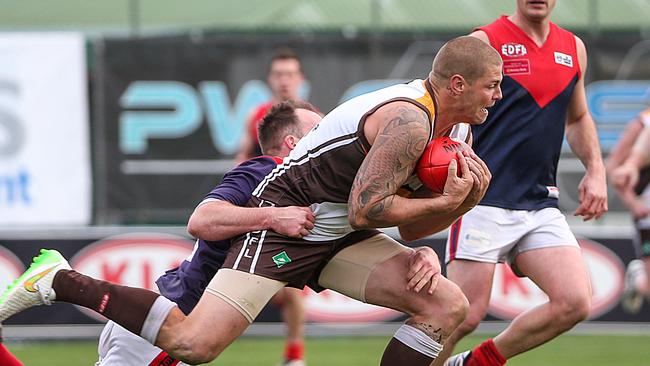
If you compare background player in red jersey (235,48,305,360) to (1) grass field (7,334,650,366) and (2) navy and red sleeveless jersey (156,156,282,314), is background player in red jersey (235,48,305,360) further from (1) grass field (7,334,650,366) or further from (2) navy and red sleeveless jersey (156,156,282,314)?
(2) navy and red sleeveless jersey (156,156,282,314)

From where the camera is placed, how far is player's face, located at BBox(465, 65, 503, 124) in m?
5.88

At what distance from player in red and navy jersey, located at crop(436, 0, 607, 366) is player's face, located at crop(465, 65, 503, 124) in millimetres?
1264

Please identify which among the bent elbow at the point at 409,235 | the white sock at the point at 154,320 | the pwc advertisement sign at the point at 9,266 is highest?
the bent elbow at the point at 409,235

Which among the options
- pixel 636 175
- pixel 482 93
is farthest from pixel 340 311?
pixel 482 93

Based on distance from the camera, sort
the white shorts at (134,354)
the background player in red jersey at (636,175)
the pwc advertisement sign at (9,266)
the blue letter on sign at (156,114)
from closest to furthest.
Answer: the white shorts at (134,354) < the background player in red jersey at (636,175) < the pwc advertisement sign at (9,266) < the blue letter on sign at (156,114)

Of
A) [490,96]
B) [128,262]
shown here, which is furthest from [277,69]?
[490,96]

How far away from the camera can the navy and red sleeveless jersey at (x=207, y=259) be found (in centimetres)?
641

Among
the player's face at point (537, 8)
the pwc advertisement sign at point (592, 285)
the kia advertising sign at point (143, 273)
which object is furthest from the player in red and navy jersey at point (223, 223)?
the pwc advertisement sign at point (592, 285)

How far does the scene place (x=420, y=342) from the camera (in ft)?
20.1

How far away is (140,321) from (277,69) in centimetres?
465

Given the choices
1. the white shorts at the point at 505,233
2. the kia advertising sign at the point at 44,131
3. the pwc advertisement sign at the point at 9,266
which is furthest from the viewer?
the kia advertising sign at the point at 44,131

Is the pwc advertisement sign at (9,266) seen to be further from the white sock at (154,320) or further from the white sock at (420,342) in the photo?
the white sock at (420,342)

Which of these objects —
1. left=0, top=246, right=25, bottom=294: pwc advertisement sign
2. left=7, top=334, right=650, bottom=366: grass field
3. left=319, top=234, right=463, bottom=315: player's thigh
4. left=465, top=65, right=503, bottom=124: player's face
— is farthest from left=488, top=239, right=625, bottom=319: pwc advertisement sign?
left=465, top=65, right=503, bottom=124: player's face

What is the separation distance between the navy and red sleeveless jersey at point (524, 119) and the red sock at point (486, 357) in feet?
2.73
